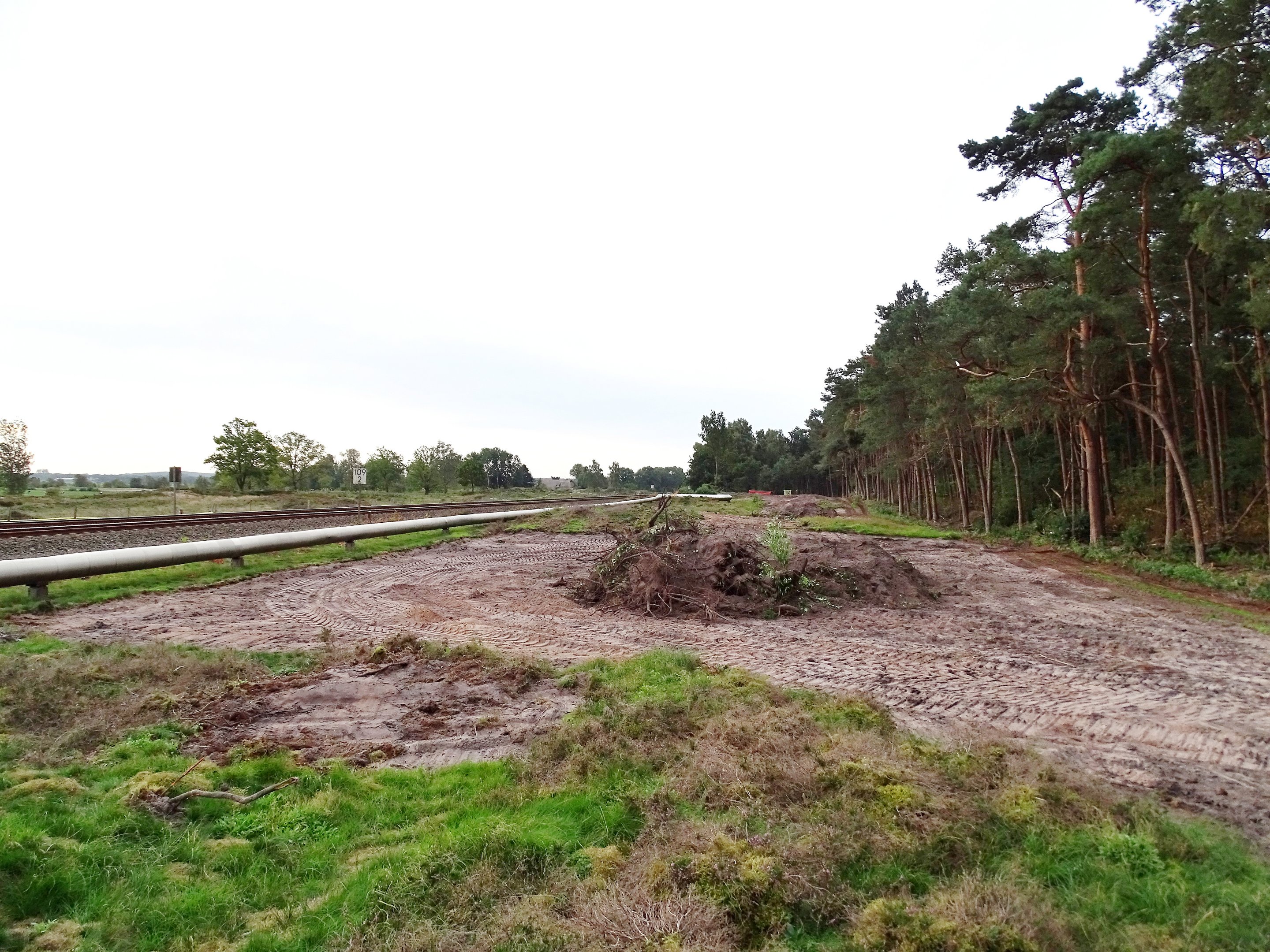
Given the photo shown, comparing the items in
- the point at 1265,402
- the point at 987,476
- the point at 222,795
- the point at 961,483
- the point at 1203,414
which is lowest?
the point at 222,795

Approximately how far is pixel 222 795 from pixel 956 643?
8.17 metres

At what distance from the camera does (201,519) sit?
22953 millimetres

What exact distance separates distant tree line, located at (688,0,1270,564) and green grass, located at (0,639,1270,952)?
13.2 meters

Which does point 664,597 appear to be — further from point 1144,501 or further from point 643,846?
point 1144,501

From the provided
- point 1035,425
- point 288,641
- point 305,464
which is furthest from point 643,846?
point 305,464

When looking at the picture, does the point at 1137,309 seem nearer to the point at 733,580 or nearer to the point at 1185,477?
the point at 1185,477

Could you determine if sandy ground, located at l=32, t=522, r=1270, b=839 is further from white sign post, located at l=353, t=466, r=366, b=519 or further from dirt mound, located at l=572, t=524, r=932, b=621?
white sign post, located at l=353, t=466, r=366, b=519

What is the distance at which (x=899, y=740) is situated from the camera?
462cm

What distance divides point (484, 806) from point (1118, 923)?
316 cm

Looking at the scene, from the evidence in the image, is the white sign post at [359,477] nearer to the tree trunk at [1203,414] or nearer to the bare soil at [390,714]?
the bare soil at [390,714]

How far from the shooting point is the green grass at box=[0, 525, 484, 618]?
1002 centimetres

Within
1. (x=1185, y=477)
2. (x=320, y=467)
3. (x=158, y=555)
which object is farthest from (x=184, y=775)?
(x=320, y=467)

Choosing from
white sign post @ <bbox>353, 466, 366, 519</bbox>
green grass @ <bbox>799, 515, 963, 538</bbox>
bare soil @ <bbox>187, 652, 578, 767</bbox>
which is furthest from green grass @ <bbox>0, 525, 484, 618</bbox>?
green grass @ <bbox>799, 515, 963, 538</bbox>

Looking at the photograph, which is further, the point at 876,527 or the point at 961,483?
the point at 961,483
